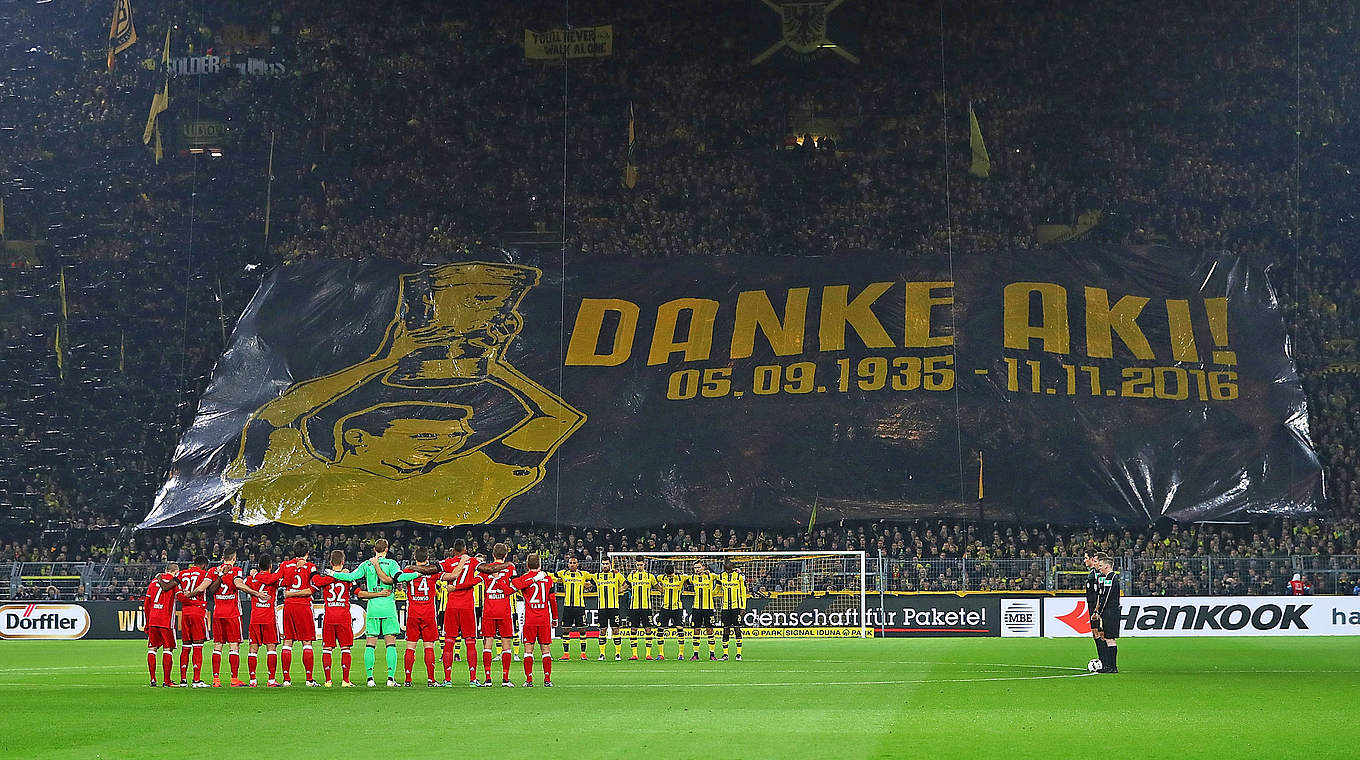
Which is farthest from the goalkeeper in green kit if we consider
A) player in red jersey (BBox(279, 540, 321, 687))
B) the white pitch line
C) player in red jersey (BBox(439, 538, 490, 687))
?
the white pitch line

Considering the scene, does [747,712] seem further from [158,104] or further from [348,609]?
[158,104]

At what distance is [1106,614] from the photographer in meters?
22.0

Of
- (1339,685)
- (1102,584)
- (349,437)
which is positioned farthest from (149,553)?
(1339,685)

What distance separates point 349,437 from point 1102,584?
2558cm

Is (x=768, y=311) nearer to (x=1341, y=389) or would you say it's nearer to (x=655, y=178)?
(x=655, y=178)

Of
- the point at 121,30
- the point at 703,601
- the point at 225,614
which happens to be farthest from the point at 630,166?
the point at 225,614

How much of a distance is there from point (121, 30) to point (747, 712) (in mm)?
45616

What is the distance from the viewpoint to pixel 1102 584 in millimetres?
21891

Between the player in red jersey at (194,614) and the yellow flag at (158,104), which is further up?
the yellow flag at (158,104)

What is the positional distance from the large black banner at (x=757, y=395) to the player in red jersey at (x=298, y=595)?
19587 millimetres

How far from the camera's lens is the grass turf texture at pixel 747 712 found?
12359 mm

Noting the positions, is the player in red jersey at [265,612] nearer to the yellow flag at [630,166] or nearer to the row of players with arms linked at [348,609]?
the row of players with arms linked at [348,609]

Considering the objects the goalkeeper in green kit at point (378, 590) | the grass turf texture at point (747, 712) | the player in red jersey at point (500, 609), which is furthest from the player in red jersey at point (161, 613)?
the player in red jersey at point (500, 609)

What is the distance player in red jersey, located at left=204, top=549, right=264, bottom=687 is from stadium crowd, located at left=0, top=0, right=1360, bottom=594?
23787mm
